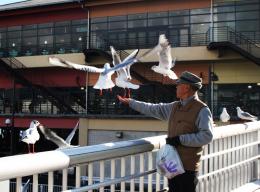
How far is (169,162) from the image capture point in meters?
4.31

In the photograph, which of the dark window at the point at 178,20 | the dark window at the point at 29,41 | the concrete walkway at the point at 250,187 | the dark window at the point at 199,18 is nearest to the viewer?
the concrete walkway at the point at 250,187

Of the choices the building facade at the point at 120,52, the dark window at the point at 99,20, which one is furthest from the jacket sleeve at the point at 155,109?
the dark window at the point at 99,20

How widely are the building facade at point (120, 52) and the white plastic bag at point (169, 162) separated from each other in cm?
2041

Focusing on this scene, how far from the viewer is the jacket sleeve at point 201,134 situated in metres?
4.26

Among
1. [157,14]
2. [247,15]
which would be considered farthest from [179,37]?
[247,15]

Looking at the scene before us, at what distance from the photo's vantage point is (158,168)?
4.35 metres

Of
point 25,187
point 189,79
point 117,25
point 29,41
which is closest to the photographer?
point 25,187

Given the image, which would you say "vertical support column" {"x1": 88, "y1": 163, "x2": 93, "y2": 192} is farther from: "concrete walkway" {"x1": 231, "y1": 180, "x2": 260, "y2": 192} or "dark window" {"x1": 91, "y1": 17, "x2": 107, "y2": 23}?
"dark window" {"x1": 91, "y1": 17, "x2": 107, "y2": 23}

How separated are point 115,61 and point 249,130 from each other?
6.33 feet

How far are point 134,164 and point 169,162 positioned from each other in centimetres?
29

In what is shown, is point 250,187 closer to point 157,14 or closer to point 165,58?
point 165,58

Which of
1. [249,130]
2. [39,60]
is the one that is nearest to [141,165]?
[249,130]

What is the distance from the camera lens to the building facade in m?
26.8

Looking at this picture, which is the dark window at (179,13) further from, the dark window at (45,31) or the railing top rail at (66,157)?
the railing top rail at (66,157)
